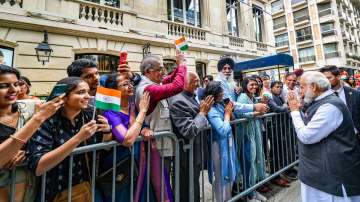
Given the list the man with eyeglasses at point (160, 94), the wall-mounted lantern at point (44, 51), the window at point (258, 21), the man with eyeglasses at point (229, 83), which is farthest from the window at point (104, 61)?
the window at point (258, 21)

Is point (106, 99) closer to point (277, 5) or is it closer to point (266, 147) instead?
point (266, 147)

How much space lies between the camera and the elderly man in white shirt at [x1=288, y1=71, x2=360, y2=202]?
225cm

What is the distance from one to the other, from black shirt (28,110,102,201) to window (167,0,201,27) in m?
9.82

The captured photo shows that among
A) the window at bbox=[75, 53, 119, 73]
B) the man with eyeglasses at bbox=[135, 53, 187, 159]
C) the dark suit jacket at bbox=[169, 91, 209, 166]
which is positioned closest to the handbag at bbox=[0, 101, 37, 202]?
the man with eyeglasses at bbox=[135, 53, 187, 159]

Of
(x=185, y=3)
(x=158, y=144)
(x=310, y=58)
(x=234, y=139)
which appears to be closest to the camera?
(x=158, y=144)

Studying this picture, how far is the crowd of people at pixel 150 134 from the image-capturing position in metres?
1.48

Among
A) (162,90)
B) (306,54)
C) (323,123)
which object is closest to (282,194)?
(323,123)

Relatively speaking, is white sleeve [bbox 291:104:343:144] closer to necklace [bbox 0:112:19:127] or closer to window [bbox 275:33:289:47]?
necklace [bbox 0:112:19:127]

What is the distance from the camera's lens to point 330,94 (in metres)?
2.45

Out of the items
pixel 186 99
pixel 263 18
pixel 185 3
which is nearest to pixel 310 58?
pixel 263 18

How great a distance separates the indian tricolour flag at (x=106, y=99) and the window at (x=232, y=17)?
1319 centimetres

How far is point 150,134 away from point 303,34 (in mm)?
41095

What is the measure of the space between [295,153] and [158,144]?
319 centimetres

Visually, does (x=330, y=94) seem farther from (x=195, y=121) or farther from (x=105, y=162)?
(x=105, y=162)
